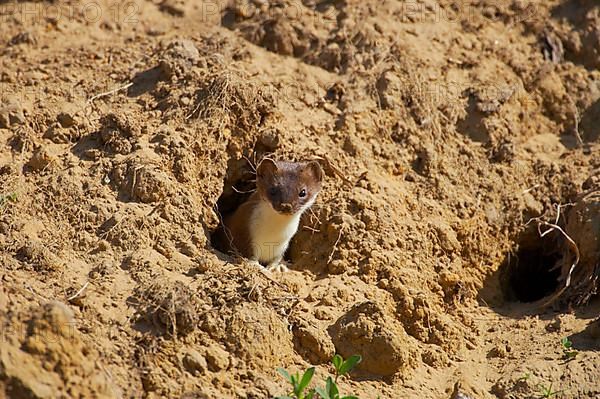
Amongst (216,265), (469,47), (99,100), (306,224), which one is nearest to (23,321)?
(216,265)

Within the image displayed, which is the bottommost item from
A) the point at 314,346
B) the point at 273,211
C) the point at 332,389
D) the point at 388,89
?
the point at 314,346

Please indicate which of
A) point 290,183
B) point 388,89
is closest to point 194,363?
point 290,183

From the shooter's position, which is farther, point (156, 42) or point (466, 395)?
point (156, 42)

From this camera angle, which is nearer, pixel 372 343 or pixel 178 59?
pixel 372 343

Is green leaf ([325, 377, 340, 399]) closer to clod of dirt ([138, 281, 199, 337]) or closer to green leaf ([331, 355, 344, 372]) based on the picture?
green leaf ([331, 355, 344, 372])

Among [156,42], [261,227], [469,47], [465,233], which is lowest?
[261,227]

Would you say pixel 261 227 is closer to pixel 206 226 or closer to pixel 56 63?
pixel 206 226

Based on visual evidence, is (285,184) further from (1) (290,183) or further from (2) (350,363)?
(2) (350,363)

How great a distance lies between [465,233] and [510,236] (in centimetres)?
50

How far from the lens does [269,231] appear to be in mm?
7504

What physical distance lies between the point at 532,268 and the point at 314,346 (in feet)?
9.46

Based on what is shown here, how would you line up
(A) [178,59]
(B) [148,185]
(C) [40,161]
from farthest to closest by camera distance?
(A) [178,59], (B) [148,185], (C) [40,161]

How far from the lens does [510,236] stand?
7.58 meters

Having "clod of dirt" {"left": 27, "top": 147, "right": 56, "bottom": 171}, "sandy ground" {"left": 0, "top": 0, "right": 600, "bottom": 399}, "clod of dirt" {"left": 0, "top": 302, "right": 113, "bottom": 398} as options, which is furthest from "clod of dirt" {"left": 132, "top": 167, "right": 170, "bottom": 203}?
"clod of dirt" {"left": 0, "top": 302, "right": 113, "bottom": 398}
